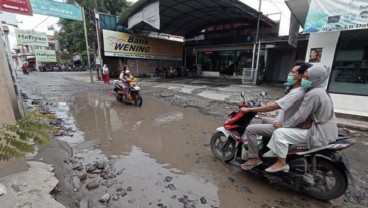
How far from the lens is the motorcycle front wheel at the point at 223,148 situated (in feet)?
11.6

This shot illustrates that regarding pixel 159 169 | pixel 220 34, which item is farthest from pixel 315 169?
pixel 220 34

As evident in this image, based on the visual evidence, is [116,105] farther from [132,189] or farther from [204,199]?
[204,199]

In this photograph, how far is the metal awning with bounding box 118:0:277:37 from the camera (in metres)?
13.9

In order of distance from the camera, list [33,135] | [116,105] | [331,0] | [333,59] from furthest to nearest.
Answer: [116,105] < [333,59] < [331,0] < [33,135]

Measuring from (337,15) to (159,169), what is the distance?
6.99m

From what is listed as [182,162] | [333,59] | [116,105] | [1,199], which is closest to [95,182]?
[1,199]

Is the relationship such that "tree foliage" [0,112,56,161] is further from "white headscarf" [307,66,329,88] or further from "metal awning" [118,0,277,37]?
"metal awning" [118,0,277,37]

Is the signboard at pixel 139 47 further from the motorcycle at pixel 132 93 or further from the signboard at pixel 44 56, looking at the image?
the signboard at pixel 44 56

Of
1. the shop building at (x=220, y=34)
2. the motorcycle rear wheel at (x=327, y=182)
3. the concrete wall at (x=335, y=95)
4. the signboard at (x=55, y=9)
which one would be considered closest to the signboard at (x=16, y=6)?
the signboard at (x=55, y=9)

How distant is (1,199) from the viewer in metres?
2.21

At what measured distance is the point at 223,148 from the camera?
362cm

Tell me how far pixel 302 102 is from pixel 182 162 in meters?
2.19

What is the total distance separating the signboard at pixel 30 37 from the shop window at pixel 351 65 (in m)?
30.1

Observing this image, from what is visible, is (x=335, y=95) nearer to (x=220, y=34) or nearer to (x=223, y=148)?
(x=223, y=148)
